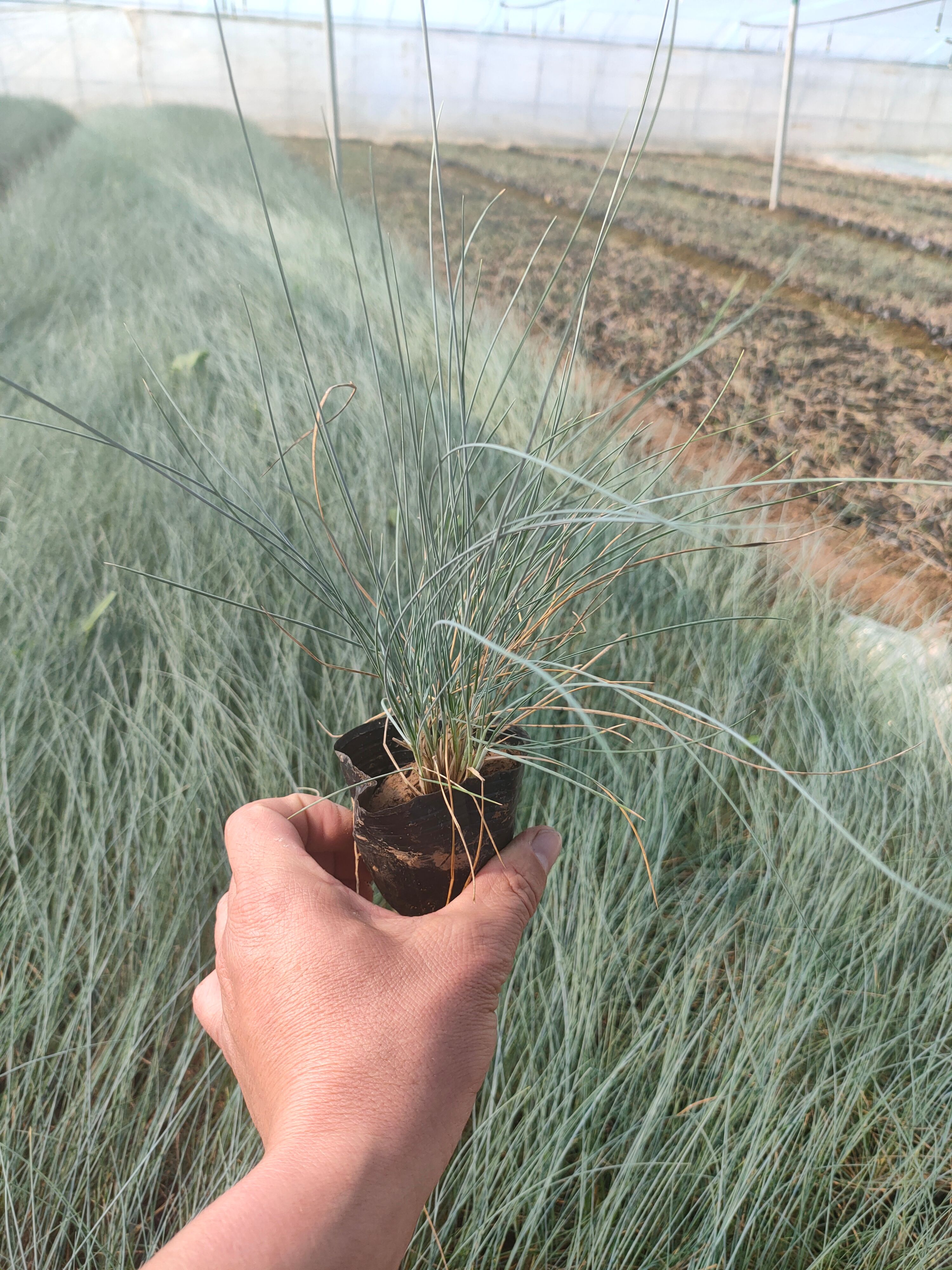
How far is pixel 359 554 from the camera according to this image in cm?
124

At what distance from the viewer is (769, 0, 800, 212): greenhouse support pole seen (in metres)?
1.95

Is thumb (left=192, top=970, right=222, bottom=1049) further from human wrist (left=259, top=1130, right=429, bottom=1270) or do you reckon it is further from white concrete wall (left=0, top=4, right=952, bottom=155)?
white concrete wall (left=0, top=4, right=952, bottom=155)

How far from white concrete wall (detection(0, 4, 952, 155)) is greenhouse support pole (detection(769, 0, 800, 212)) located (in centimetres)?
10

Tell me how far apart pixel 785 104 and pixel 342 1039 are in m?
2.58

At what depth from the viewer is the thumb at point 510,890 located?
0.47 m

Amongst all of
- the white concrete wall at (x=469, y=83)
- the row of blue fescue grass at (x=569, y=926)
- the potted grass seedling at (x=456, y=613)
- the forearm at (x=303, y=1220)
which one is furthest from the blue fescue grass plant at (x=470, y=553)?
the white concrete wall at (x=469, y=83)

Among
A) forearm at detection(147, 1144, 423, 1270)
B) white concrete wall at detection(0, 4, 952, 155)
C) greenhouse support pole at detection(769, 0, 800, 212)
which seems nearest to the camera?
forearm at detection(147, 1144, 423, 1270)

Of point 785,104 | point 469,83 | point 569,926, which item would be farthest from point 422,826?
point 469,83

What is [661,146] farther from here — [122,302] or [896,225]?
[122,302]

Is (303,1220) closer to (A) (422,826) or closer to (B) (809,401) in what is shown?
(A) (422,826)

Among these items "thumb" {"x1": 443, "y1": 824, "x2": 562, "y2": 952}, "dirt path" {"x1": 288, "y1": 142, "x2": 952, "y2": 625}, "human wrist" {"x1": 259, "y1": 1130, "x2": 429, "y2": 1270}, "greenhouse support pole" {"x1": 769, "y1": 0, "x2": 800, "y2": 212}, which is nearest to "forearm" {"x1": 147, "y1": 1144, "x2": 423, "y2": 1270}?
"human wrist" {"x1": 259, "y1": 1130, "x2": 429, "y2": 1270}

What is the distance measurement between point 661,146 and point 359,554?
3.23 metres

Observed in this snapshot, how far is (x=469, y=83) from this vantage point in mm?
5742

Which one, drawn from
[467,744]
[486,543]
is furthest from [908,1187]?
[486,543]
